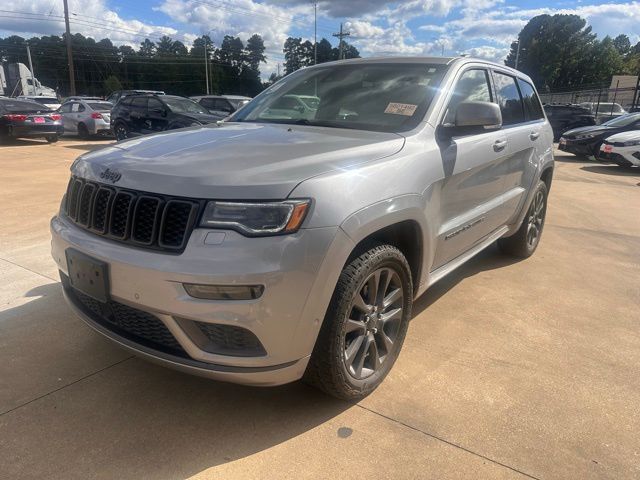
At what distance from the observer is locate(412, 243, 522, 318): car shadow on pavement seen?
3930 mm

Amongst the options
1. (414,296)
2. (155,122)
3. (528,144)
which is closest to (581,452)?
(414,296)

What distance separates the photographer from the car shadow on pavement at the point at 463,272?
3930mm

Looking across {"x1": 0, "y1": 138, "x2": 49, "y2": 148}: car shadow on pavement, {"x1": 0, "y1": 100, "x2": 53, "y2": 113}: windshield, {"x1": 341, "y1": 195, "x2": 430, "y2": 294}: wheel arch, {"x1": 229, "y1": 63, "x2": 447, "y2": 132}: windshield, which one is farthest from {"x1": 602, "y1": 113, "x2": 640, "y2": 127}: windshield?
{"x1": 0, "y1": 138, "x2": 49, "y2": 148}: car shadow on pavement

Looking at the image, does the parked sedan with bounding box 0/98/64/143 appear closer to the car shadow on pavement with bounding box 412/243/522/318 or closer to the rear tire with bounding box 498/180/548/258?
the car shadow on pavement with bounding box 412/243/522/318

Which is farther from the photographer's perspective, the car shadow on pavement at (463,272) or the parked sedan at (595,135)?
the parked sedan at (595,135)

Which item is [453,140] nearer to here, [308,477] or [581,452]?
[581,452]

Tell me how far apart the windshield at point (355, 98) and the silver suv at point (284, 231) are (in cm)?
2

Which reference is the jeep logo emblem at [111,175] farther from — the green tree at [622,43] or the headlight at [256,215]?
the green tree at [622,43]

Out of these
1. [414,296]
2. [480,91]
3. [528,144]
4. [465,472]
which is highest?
[480,91]

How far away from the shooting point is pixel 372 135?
9.32ft

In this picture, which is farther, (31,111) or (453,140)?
(31,111)

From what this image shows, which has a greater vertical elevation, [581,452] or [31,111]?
[31,111]

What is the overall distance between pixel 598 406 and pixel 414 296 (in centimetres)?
112

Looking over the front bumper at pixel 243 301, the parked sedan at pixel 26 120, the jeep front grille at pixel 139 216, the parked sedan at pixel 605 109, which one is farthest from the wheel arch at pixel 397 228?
the parked sedan at pixel 605 109
